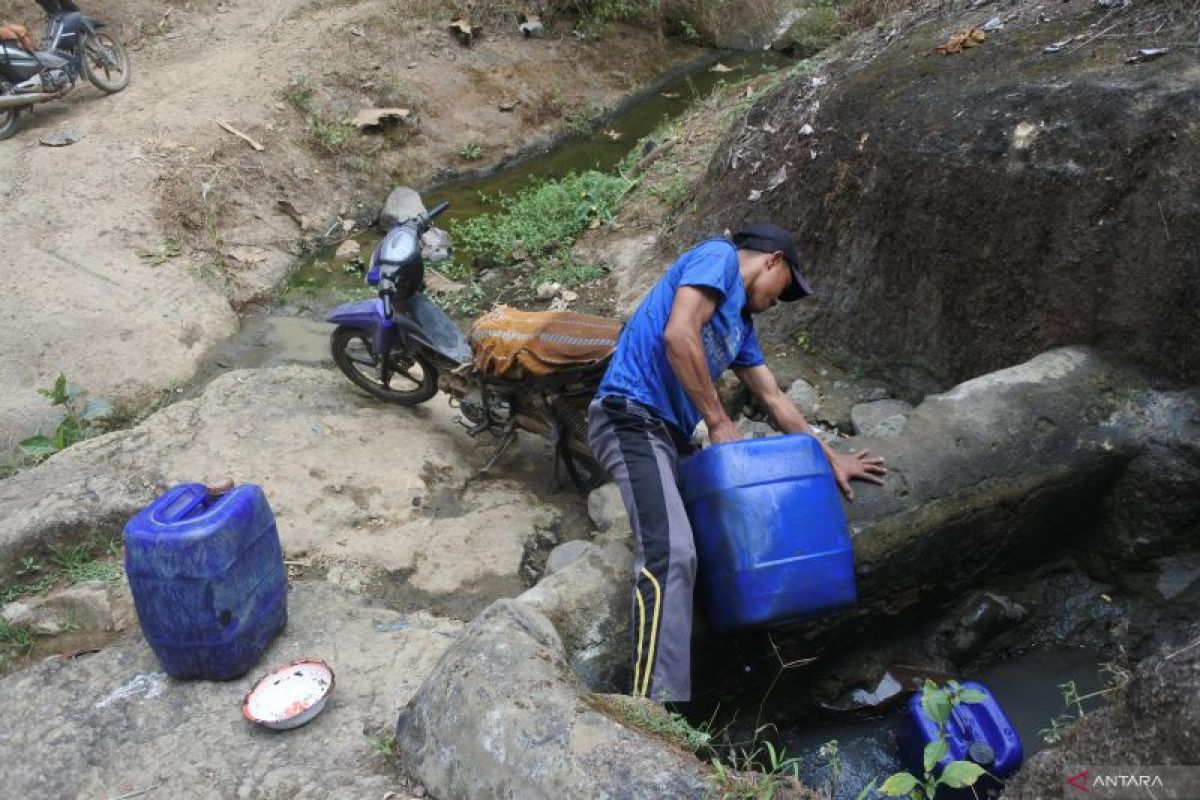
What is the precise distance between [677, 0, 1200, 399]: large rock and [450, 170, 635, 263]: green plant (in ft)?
6.07

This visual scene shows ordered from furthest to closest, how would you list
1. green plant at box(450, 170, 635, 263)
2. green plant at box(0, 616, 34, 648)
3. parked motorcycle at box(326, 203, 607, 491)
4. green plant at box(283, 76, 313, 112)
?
green plant at box(283, 76, 313, 112) → green plant at box(450, 170, 635, 263) → parked motorcycle at box(326, 203, 607, 491) → green plant at box(0, 616, 34, 648)

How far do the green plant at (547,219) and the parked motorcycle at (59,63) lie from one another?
A: 3.77 metres

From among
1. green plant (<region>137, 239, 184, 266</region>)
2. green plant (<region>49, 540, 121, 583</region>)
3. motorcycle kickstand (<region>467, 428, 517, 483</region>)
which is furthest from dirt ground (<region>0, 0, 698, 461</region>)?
motorcycle kickstand (<region>467, 428, 517, 483</region>)

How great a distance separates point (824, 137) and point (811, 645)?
3.14 m

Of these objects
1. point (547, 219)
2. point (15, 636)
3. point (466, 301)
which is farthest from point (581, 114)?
point (15, 636)

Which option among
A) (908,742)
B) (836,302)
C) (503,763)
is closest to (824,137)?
(836,302)

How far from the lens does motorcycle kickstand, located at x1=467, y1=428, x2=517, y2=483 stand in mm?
4875

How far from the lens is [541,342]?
429cm

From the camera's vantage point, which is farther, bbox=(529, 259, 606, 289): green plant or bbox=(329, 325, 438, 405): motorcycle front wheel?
bbox=(529, 259, 606, 289): green plant

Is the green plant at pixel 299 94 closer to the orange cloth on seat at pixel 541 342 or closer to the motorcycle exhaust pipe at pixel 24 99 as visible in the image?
the motorcycle exhaust pipe at pixel 24 99

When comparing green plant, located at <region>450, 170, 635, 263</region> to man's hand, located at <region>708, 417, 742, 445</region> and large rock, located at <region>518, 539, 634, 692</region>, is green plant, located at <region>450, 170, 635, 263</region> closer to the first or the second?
man's hand, located at <region>708, 417, 742, 445</region>

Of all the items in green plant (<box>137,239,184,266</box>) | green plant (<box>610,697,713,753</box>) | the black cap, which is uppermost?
the black cap

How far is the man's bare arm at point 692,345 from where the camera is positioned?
121 inches

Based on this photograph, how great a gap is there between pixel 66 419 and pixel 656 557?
13.6 ft
